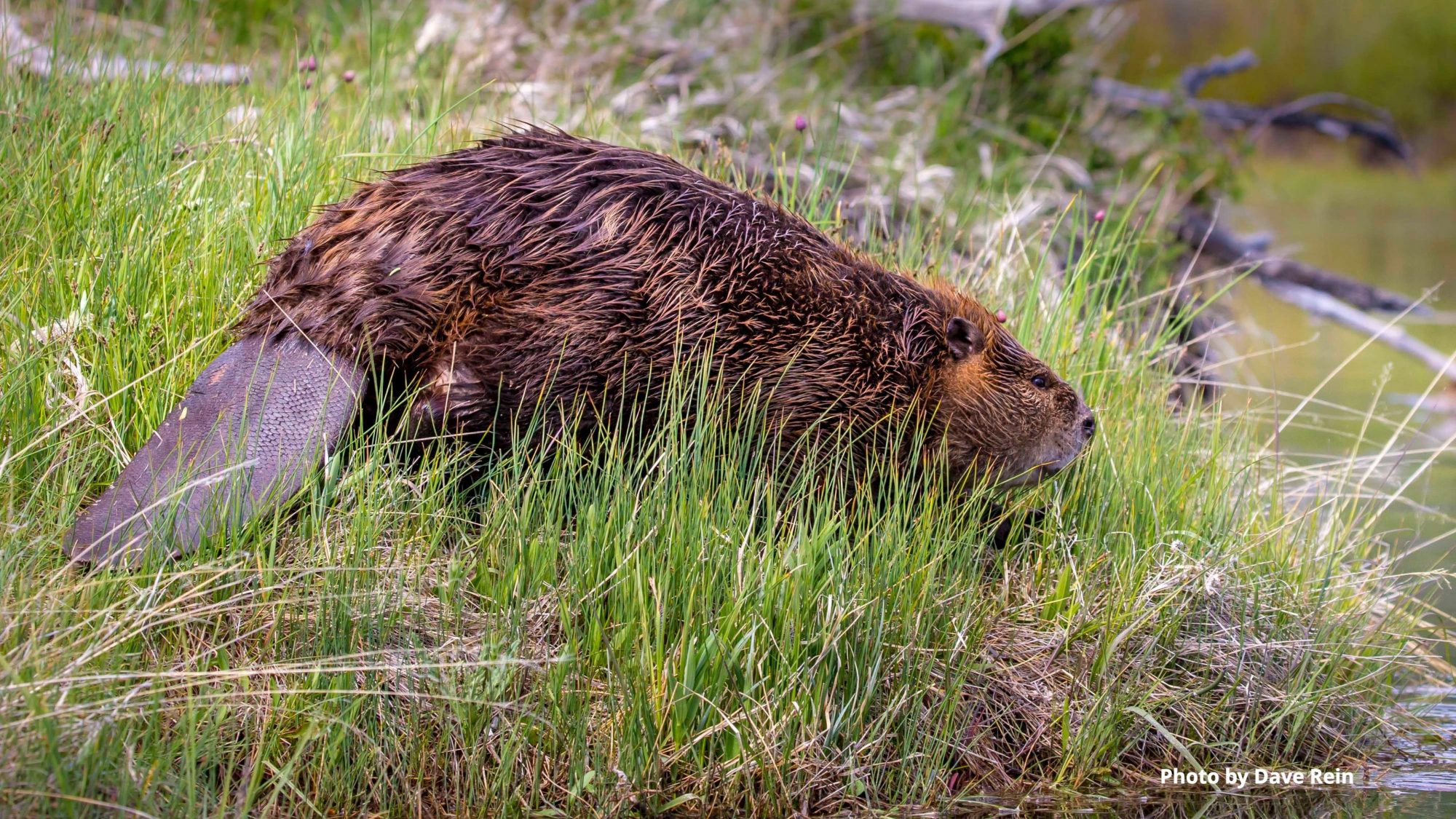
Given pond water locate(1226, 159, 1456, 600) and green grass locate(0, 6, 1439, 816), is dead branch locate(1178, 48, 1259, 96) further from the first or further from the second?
green grass locate(0, 6, 1439, 816)

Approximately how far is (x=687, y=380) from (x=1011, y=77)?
12.7 ft

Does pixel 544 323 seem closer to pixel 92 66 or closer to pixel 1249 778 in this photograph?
pixel 1249 778

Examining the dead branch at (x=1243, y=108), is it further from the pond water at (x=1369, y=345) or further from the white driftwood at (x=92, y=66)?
the white driftwood at (x=92, y=66)

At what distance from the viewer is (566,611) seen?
2293mm

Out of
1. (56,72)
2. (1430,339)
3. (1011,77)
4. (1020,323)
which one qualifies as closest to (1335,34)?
(1430,339)

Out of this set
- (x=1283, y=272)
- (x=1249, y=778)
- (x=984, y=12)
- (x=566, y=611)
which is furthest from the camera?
(x=1283, y=272)

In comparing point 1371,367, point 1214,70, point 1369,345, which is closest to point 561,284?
point 1214,70

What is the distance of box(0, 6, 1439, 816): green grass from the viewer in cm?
216

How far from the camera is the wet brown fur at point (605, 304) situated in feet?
8.65

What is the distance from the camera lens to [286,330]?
263 cm

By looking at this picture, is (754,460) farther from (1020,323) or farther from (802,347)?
(1020,323)

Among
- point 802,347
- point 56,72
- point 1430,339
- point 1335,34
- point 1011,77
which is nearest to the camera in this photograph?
point 802,347

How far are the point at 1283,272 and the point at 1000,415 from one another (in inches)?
137

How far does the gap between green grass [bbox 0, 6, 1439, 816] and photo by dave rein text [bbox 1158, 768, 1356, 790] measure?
45 millimetres
